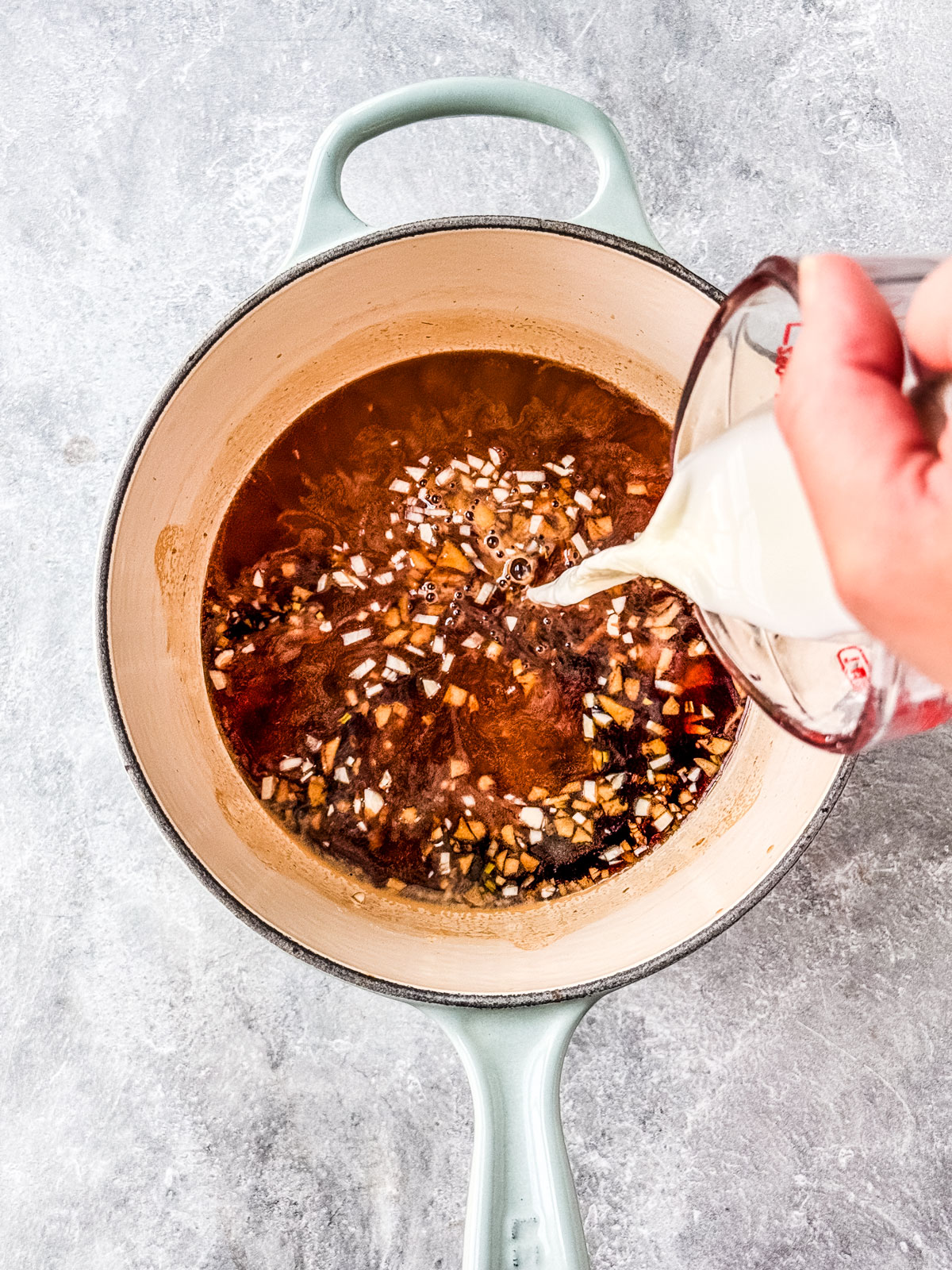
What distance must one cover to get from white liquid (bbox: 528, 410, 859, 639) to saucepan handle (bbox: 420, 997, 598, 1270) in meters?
0.43

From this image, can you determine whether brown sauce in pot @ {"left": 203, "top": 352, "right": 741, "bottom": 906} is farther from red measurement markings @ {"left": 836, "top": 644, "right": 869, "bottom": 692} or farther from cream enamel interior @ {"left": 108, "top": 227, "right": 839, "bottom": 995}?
red measurement markings @ {"left": 836, "top": 644, "right": 869, "bottom": 692}

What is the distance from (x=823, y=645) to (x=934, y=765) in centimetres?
47

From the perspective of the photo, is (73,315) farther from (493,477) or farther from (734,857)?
(734,857)

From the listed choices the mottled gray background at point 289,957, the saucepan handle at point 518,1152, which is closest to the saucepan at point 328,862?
the saucepan handle at point 518,1152

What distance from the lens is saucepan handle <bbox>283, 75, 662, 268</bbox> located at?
800 millimetres

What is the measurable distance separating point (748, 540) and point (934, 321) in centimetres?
18

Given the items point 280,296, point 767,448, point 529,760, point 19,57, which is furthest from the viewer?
point 19,57

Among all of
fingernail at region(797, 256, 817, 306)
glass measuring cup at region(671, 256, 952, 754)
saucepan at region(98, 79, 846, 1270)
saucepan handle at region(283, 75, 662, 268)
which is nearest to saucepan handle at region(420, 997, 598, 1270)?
saucepan at region(98, 79, 846, 1270)

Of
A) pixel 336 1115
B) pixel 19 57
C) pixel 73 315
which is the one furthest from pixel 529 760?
pixel 19 57

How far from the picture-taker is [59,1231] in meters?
1.04

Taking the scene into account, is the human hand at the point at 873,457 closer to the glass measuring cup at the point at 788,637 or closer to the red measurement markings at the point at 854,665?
the glass measuring cup at the point at 788,637

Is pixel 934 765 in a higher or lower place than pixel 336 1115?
higher

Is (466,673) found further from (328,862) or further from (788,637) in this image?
(788,637)

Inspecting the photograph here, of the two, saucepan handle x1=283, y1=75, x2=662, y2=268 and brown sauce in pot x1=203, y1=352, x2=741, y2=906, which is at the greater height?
saucepan handle x1=283, y1=75, x2=662, y2=268
